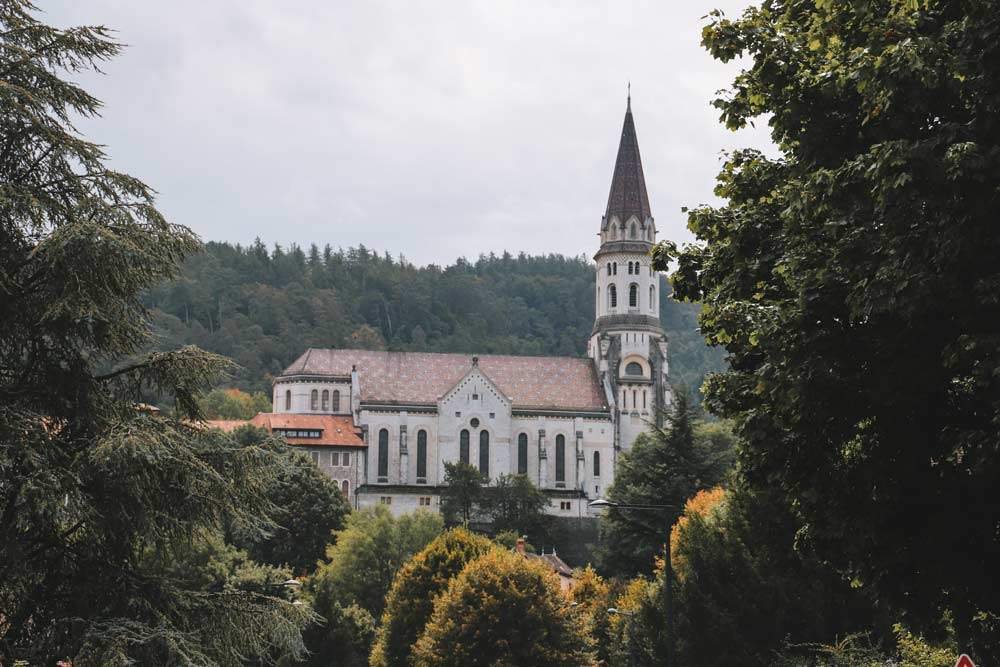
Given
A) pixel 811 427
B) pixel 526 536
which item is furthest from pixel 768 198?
pixel 526 536

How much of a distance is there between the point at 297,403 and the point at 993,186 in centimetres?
9597

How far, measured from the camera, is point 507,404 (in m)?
106

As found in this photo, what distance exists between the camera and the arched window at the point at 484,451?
105 m

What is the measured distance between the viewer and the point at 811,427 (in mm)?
15492

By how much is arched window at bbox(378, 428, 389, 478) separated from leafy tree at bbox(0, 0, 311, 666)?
87.7 metres

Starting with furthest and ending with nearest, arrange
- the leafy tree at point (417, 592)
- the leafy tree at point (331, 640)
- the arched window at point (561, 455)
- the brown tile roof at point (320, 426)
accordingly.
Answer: the arched window at point (561, 455) → the brown tile roof at point (320, 426) → the leafy tree at point (417, 592) → the leafy tree at point (331, 640)

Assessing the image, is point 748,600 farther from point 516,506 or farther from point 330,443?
point 330,443

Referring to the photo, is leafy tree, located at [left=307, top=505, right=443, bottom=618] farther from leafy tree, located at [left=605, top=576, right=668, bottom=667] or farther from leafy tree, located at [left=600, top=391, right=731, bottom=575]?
leafy tree, located at [left=605, top=576, right=668, bottom=667]

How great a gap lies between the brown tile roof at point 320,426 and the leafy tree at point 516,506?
13.5m

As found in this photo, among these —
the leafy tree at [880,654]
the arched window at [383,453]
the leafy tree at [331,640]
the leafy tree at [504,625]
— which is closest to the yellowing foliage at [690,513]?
the leafy tree at [880,654]

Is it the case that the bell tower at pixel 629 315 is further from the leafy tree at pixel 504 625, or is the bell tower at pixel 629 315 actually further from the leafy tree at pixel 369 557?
the leafy tree at pixel 504 625

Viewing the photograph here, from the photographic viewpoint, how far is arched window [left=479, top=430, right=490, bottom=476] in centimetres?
10519

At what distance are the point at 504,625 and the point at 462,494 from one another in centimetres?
4808

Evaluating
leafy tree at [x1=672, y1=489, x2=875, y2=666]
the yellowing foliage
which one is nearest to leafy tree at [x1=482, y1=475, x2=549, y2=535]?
the yellowing foliage
